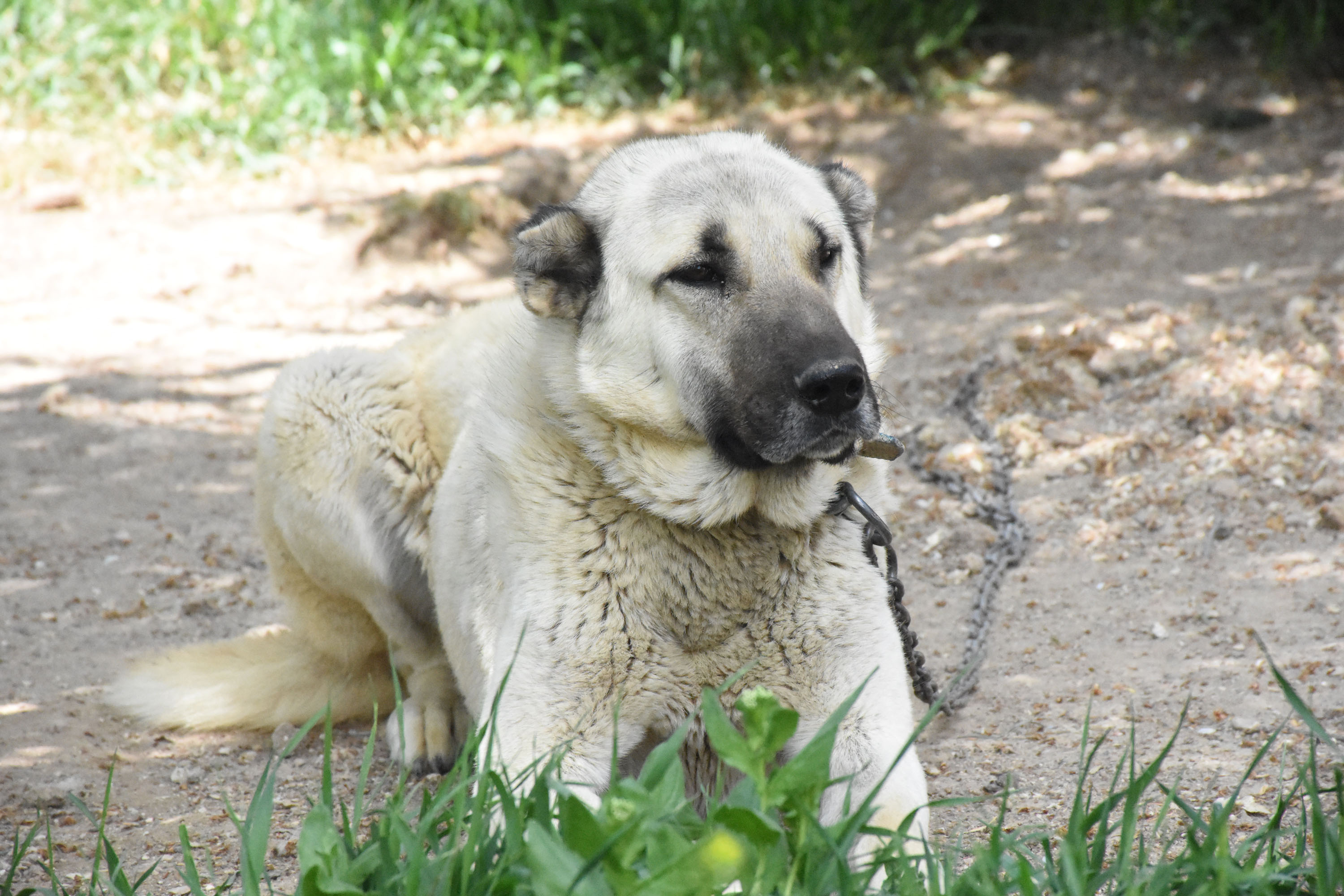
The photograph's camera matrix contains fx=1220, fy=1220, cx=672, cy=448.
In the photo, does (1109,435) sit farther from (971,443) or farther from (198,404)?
(198,404)

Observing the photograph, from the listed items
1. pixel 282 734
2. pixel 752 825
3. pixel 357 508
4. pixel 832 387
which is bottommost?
pixel 282 734

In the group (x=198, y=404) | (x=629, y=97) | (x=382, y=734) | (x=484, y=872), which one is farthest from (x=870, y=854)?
(x=629, y=97)

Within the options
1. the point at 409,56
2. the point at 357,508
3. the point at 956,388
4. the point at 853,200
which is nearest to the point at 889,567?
the point at 853,200

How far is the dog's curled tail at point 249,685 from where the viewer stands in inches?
129

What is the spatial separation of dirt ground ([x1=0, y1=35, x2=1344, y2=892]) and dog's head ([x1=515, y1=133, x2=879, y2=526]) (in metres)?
0.92

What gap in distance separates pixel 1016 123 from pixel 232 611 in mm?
5596

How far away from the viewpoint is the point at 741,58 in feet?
26.7

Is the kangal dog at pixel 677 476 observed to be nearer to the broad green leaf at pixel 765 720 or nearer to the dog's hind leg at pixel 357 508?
the dog's hind leg at pixel 357 508

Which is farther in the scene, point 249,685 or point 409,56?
point 409,56

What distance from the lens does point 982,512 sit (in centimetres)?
429

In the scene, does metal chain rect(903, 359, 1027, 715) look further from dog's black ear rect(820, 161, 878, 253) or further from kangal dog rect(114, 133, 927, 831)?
dog's black ear rect(820, 161, 878, 253)

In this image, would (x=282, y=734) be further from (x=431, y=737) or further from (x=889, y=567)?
(x=889, y=567)

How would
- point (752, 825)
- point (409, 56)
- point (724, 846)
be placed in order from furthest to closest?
point (409, 56) < point (752, 825) < point (724, 846)

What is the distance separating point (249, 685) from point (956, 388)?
3204 millimetres
